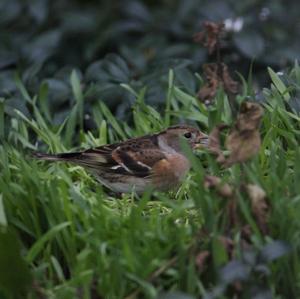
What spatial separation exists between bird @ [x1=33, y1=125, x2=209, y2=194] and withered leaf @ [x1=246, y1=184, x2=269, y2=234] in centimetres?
123

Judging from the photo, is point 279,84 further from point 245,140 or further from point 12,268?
point 12,268

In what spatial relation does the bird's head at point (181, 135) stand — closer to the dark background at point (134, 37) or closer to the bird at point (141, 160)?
the bird at point (141, 160)

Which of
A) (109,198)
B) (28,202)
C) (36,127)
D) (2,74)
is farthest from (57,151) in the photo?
(2,74)

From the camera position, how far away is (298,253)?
14.2 ft

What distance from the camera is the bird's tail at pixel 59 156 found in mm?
5445

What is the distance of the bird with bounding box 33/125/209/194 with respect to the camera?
555 centimetres

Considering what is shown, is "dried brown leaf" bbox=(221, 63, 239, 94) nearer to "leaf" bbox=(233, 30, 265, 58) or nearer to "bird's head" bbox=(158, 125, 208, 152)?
"bird's head" bbox=(158, 125, 208, 152)

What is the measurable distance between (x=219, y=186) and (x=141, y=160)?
4.97ft

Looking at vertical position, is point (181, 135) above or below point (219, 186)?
below

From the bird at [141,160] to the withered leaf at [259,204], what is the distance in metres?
1.23

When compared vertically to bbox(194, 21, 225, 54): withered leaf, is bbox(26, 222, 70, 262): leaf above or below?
below

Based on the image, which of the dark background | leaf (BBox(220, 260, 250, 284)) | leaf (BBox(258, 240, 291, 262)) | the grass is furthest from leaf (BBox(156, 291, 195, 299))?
the dark background

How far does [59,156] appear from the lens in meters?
5.47

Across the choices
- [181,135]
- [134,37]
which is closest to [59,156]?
[181,135]
